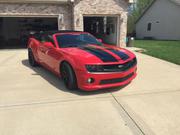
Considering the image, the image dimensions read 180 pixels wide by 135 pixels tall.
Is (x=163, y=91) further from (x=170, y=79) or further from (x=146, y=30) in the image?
(x=146, y=30)

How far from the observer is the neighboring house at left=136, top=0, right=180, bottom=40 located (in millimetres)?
22828

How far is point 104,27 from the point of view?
1883 centimetres

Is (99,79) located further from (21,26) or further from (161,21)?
(161,21)

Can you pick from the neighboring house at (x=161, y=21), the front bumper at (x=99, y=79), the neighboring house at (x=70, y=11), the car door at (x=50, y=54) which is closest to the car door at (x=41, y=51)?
the car door at (x=50, y=54)

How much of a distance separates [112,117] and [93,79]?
43.1 inches

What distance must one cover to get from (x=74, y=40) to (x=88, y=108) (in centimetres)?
258

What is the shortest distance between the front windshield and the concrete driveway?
3.79 feet


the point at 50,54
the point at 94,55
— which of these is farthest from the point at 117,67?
the point at 50,54

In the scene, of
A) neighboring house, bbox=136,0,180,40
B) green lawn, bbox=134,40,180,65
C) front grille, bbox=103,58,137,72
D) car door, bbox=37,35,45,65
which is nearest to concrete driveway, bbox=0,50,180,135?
front grille, bbox=103,58,137,72

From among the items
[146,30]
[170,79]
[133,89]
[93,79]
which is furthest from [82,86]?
[146,30]

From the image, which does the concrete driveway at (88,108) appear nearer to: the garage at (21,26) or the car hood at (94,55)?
the car hood at (94,55)

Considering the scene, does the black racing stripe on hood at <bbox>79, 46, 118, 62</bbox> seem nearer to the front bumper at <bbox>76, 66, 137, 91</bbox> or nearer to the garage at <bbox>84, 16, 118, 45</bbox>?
the front bumper at <bbox>76, 66, 137, 91</bbox>

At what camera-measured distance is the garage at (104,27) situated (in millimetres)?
15017

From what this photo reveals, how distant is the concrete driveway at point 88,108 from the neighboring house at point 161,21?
1967 centimetres
